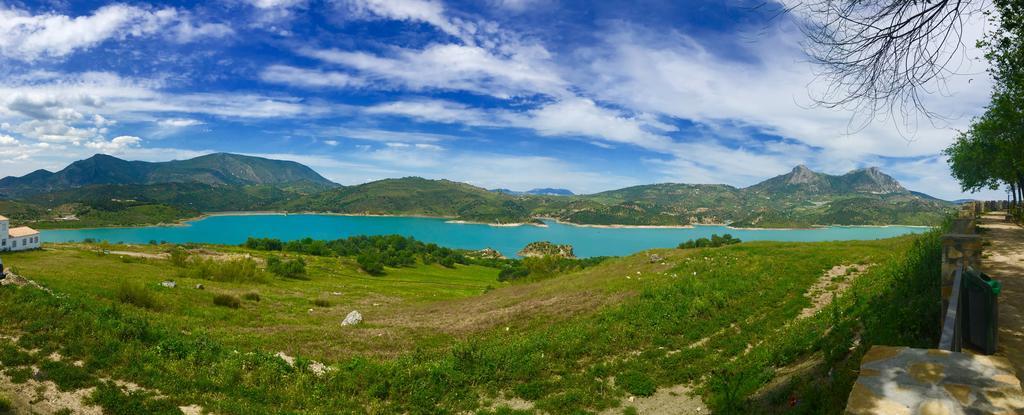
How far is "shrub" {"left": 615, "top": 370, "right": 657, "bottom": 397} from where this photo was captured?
42.2ft

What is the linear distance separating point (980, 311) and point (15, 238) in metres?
96.1

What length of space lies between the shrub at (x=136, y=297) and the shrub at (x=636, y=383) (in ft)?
79.7

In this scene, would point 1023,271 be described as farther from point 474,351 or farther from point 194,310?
point 194,310

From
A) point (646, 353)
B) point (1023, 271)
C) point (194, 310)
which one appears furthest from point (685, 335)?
point (194, 310)

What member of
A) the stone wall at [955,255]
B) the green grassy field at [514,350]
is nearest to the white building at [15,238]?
the green grassy field at [514,350]

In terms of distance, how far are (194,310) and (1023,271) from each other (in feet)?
117

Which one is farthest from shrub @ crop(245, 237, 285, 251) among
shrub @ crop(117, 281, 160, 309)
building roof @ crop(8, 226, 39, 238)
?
shrub @ crop(117, 281, 160, 309)

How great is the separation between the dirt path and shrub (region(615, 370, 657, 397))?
25.0 ft

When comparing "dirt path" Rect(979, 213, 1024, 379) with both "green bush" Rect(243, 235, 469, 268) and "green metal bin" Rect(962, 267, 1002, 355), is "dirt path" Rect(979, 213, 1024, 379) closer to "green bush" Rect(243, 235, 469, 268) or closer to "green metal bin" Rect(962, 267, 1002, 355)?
"green metal bin" Rect(962, 267, 1002, 355)

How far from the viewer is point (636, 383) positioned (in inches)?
523

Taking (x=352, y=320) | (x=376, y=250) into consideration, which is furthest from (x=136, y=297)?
(x=376, y=250)

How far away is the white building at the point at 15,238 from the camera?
6066cm

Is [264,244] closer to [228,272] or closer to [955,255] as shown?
[228,272]

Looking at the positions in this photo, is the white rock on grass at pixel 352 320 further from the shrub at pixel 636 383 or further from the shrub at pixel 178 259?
the shrub at pixel 178 259
